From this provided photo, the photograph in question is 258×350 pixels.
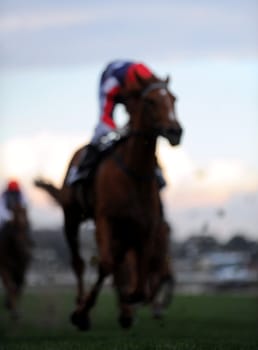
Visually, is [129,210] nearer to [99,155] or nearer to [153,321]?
[99,155]

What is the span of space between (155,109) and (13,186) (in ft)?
26.3

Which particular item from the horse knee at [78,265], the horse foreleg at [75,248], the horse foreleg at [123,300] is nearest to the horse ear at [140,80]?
the horse foreleg at [123,300]

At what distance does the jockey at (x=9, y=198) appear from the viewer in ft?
60.8

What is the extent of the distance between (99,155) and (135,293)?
116cm

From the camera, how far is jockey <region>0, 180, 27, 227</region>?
18.5 m

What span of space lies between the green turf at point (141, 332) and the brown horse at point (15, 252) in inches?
16.7

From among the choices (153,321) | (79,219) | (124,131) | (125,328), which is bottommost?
(153,321)

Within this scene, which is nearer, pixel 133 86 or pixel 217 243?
pixel 133 86

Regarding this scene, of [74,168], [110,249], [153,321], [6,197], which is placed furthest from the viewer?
[6,197]

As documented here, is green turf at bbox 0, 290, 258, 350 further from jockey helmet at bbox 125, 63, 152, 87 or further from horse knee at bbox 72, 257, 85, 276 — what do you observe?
jockey helmet at bbox 125, 63, 152, 87

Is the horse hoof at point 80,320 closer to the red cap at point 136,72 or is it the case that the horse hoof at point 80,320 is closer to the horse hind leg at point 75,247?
the horse hind leg at point 75,247

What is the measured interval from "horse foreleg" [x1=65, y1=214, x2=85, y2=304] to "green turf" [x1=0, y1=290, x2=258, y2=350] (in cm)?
39

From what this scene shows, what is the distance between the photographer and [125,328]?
1241 cm

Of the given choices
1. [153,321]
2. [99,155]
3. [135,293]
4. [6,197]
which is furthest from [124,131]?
[6,197]
